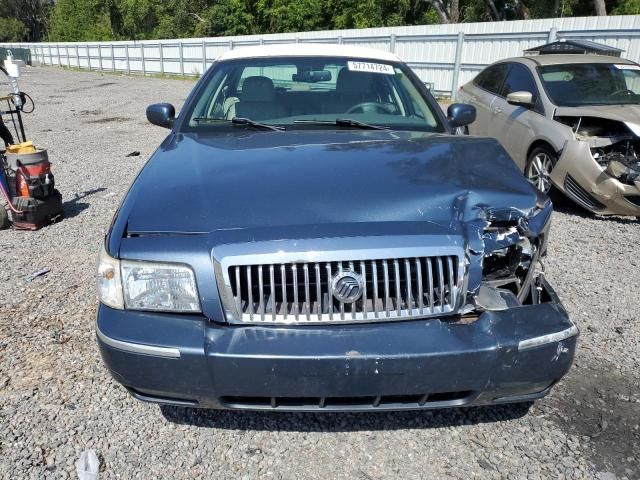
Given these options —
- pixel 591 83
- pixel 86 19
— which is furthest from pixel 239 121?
pixel 86 19

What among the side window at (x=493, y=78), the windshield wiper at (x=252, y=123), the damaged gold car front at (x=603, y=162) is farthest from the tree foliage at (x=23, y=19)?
the windshield wiper at (x=252, y=123)

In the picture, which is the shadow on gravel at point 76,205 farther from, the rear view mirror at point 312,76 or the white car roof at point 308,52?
the rear view mirror at point 312,76

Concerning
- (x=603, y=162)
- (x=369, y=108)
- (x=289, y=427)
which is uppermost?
(x=369, y=108)

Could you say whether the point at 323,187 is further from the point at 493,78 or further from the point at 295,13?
the point at 295,13

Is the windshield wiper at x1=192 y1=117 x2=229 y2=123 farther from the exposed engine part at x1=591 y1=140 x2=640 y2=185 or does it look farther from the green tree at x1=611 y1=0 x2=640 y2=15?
the green tree at x1=611 y1=0 x2=640 y2=15

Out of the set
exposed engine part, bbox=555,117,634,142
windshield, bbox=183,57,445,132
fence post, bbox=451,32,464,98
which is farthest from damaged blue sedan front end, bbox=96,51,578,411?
fence post, bbox=451,32,464,98

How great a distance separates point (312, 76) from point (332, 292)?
7.19 feet

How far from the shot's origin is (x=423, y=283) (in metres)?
1.97

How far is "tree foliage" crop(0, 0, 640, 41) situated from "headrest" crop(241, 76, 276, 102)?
78.1 ft

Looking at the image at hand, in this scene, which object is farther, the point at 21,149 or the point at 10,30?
the point at 10,30

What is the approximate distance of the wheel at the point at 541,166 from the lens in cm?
558

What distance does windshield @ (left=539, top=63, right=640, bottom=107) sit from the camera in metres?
5.82

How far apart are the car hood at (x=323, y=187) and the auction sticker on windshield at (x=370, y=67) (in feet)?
3.24

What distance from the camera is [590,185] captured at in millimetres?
5090
